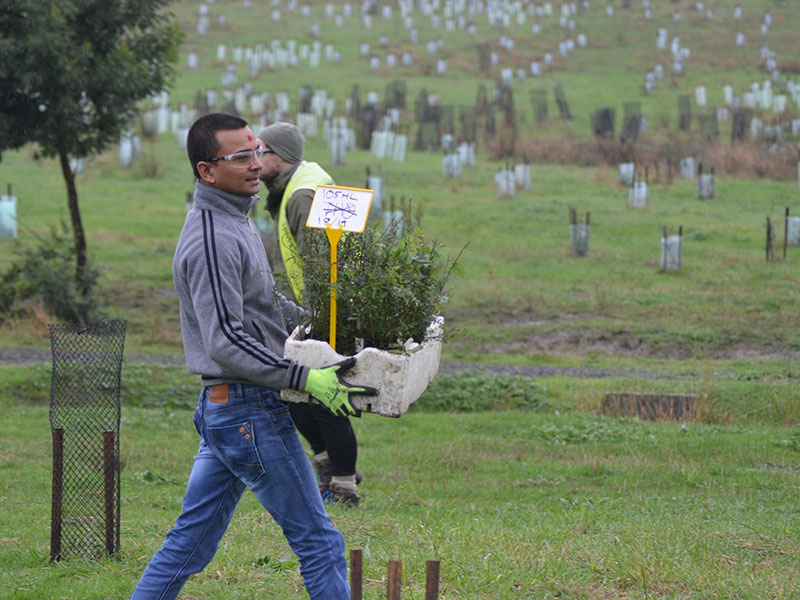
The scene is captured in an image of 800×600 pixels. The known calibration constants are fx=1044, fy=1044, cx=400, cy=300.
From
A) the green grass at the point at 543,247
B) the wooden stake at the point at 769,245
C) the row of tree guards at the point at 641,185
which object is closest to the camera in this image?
the green grass at the point at 543,247

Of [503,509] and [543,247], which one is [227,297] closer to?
[503,509]

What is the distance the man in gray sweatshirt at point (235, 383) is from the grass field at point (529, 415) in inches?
32.2

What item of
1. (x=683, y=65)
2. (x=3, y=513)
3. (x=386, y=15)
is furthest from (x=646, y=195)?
(x=386, y=15)

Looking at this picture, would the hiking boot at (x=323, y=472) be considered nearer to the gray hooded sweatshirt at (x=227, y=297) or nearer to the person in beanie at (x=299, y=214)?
the person in beanie at (x=299, y=214)

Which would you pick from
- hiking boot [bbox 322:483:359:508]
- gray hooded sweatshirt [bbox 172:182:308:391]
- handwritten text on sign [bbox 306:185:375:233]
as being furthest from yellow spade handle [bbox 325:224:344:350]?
hiking boot [bbox 322:483:359:508]

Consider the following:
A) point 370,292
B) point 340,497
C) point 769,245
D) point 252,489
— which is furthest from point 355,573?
point 769,245

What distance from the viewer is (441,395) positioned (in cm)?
1041

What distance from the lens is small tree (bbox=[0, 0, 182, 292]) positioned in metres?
11.7

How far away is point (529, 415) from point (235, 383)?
616 cm

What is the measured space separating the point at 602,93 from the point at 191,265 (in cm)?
3841

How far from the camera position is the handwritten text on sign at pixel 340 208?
3766 millimetres

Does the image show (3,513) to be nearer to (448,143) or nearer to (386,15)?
(448,143)

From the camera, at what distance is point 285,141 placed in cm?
577

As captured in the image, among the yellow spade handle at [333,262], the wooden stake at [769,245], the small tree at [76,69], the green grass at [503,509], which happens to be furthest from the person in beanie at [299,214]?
the wooden stake at [769,245]
